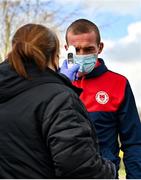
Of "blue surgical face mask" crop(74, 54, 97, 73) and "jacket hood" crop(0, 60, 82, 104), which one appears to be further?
"blue surgical face mask" crop(74, 54, 97, 73)

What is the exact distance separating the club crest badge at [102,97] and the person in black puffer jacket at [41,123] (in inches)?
35.4

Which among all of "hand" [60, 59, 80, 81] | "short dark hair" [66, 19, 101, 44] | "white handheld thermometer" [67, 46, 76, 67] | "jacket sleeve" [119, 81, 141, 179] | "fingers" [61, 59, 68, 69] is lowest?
"jacket sleeve" [119, 81, 141, 179]

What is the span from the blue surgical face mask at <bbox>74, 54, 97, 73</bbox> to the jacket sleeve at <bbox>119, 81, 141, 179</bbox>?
28 cm

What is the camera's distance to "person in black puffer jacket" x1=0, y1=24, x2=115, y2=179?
219 centimetres

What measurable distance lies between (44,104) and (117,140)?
1.12 metres

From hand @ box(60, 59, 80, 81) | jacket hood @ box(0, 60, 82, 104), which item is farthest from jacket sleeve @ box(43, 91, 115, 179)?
hand @ box(60, 59, 80, 81)

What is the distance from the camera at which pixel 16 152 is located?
2.26 metres

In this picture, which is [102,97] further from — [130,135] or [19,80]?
[19,80]

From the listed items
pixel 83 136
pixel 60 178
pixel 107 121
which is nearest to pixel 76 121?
pixel 83 136

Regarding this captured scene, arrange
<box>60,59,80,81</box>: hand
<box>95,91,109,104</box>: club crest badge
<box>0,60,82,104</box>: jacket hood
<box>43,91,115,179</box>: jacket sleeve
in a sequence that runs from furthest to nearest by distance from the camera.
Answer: <box>95,91,109,104</box>: club crest badge < <box>60,59,80,81</box>: hand < <box>0,60,82,104</box>: jacket hood < <box>43,91,115,179</box>: jacket sleeve

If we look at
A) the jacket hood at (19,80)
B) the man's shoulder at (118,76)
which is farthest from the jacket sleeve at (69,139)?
the man's shoulder at (118,76)

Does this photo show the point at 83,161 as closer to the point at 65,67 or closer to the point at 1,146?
the point at 1,146

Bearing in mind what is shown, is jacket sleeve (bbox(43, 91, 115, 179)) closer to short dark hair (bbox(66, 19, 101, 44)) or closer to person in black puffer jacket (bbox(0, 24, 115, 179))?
person in black puffer jacket (bbox(0, 24, 115, 179))

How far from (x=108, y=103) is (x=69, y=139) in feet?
3.66
